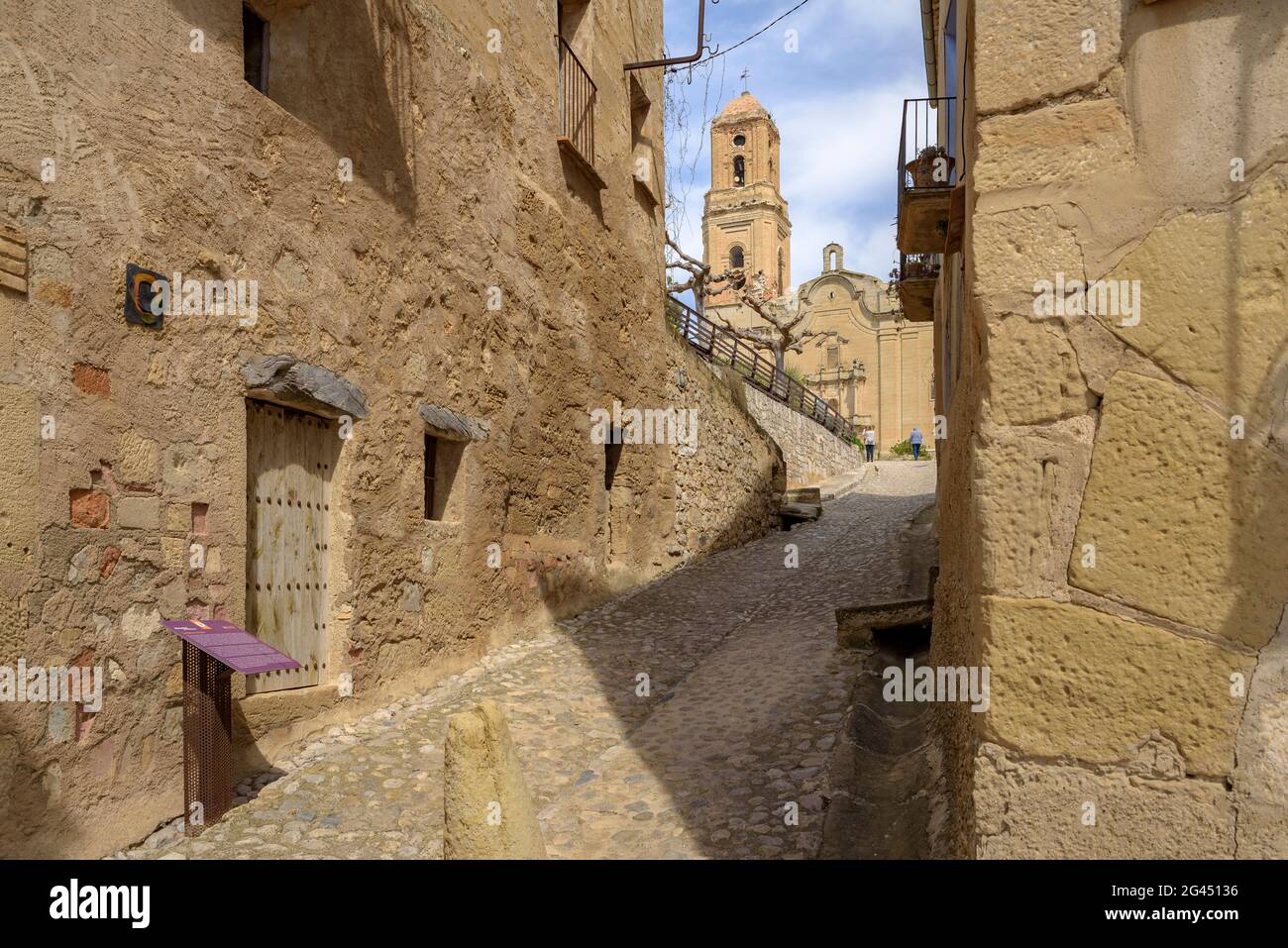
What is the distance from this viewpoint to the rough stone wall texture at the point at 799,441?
2039 centimetres

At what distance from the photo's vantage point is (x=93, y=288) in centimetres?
414

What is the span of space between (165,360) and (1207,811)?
4.33 meters

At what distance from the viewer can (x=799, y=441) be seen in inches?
885

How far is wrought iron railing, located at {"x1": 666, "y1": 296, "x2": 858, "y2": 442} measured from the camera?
752 inches

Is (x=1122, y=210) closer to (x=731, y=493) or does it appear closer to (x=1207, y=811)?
(x=1207, y=811)

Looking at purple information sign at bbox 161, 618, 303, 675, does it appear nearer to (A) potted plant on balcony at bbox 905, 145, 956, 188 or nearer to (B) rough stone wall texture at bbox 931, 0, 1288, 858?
(B) rough stone wall texture at bbox 931, 0, 1288, 858

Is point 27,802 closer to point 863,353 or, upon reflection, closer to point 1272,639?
point 1272,639

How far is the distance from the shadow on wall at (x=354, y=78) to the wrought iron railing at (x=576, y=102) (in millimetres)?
2867

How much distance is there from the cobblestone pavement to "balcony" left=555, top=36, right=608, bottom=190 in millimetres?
4238

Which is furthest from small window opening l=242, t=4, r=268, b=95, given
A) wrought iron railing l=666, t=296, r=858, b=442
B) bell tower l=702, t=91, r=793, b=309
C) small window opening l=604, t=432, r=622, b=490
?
bell tower l=702, t=91, r=793, b=309

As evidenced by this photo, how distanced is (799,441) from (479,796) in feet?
65.6

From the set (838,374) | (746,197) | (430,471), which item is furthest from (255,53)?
(746,197)

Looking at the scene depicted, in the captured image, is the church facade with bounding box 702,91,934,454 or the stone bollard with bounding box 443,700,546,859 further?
the church facade with bounding box 702,91,934,454

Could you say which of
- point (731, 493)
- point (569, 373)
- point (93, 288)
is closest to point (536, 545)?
point (569, 373)
